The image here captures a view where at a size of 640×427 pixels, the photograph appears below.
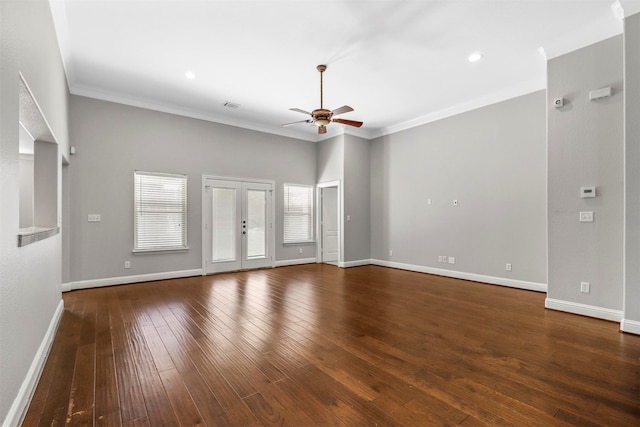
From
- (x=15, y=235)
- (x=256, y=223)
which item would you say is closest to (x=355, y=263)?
(x=256, y=223)

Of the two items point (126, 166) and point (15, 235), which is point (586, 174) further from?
point (126, 166)

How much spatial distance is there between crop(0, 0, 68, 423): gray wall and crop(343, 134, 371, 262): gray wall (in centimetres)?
563

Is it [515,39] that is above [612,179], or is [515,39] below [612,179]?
above

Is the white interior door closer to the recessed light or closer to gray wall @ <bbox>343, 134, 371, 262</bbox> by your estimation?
gray wall @ <bbox>343, 134, 371, 262</bbox>

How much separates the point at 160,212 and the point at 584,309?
6.83 meters

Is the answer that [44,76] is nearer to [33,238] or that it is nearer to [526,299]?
[33,238]

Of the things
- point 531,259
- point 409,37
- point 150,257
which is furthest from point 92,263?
point 531,259

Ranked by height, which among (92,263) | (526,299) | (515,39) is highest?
(515,39)

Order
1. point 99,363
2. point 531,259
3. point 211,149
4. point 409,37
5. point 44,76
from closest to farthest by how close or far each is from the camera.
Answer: point 99,363 → point 44,76 → point 409,37 → point 531,259 → point 211,149

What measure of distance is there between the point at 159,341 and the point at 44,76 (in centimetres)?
275

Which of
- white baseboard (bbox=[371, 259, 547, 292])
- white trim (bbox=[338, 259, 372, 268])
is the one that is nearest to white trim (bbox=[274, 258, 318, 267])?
white trim (bbox=[338, 259, 372, 268])

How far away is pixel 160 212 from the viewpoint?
5.84 m

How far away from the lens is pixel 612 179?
3525 millimetres

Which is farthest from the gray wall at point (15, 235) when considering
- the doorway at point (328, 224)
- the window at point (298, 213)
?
the doorway at point (328, 224)
